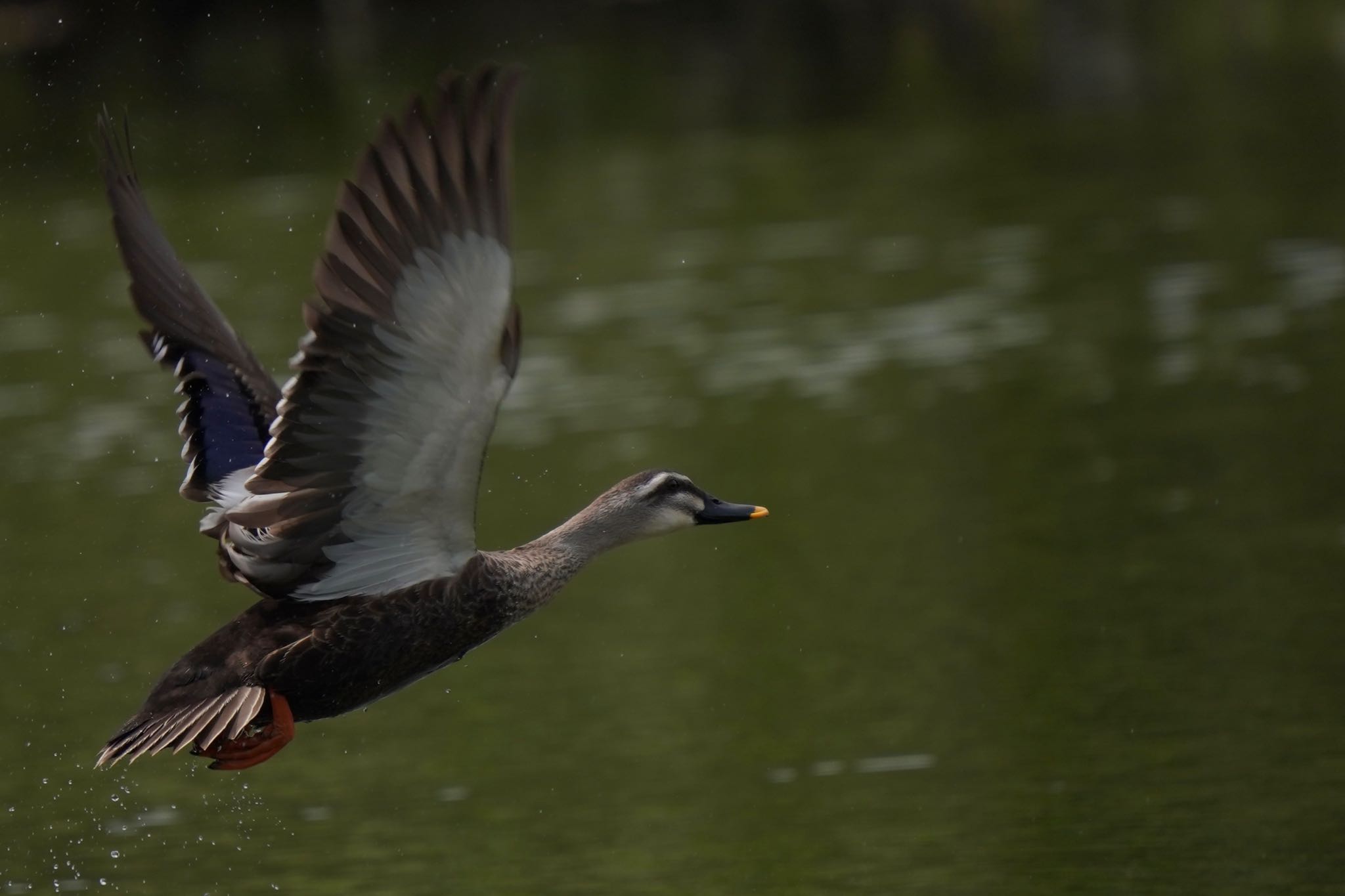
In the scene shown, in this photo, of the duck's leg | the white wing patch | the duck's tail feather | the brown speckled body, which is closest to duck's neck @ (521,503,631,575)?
the brown speckled body

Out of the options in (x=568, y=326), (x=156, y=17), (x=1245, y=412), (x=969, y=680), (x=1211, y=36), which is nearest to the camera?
(x=969, y=680)

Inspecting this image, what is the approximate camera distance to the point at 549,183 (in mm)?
25422

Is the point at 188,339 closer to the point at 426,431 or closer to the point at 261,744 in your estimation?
the point at 261,744

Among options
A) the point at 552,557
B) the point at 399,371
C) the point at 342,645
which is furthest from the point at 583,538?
the point at 399,371

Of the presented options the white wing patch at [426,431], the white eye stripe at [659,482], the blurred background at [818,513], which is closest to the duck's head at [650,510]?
the white eye stripe at [659,482]

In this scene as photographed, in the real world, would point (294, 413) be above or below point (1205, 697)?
above

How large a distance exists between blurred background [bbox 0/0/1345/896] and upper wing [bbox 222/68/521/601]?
1335 mm

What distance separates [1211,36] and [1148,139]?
29.7 ft

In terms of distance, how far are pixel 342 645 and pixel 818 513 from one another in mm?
6130

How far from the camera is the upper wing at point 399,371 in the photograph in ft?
20.5

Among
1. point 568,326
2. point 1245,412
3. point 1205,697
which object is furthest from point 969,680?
point 568,326

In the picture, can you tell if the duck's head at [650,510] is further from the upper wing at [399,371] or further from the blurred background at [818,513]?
the blurred background at [818,513]

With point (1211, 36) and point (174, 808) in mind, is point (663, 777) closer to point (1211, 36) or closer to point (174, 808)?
point (174, 808)

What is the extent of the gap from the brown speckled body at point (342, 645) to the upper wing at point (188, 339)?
33.5 inches
